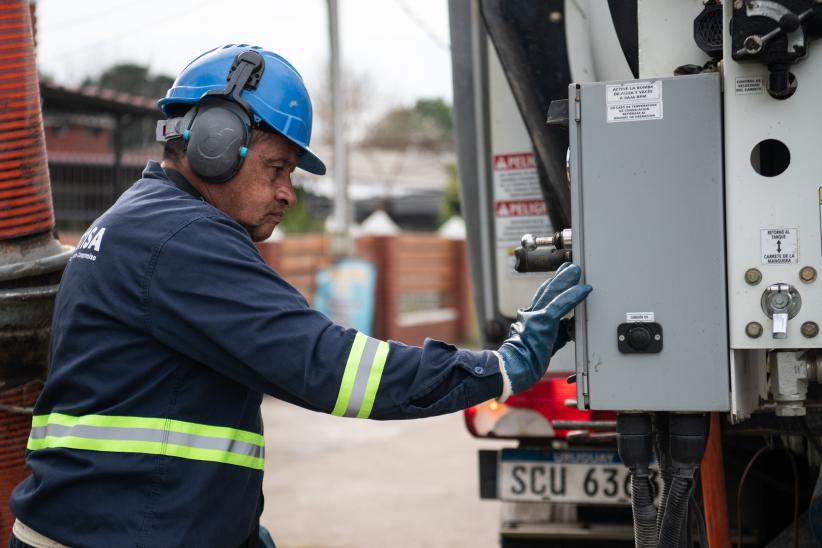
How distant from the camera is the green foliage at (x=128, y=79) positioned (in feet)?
64.7

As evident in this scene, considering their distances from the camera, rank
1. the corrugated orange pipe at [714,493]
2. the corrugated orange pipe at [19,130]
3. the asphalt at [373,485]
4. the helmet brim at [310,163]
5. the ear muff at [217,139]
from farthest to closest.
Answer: the asphalt at [373,485] < the corrugated orange pipe at [19,130] < the corrugated orange pipe at [714,493] < the helmet brim at [310,163] < the ear muff at [217,139]

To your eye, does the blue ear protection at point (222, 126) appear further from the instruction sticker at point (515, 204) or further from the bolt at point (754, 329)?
the instruction sticker at point (515, 204)

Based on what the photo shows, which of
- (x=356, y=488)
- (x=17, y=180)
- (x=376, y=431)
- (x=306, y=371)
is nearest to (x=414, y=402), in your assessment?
(x=306, y=371)

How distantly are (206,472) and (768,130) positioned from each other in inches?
55.7

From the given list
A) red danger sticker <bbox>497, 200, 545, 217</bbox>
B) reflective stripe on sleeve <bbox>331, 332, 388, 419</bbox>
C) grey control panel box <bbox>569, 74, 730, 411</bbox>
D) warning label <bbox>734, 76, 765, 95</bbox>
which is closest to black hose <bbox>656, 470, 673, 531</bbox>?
grey control panel box <bbox>569, 74, 730, 411</bbox>

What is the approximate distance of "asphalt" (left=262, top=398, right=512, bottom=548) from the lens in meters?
6.01

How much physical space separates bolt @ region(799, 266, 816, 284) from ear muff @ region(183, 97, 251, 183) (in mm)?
1255

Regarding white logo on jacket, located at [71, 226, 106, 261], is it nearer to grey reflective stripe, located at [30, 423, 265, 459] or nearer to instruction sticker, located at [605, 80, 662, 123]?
grey reflective stripe, located at [30, 423, 265, 459]

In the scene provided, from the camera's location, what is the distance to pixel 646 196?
2.41m

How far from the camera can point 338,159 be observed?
14242mm

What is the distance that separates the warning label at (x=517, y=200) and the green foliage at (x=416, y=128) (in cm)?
3732

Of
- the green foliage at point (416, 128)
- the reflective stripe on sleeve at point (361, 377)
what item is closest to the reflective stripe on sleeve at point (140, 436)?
the reflective stripe on sleeve at point (361, 377)

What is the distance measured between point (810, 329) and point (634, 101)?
631 millimetres

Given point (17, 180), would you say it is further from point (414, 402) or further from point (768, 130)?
point (768, 130)
